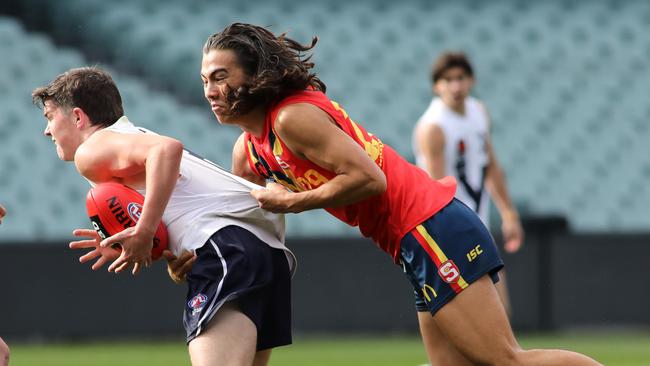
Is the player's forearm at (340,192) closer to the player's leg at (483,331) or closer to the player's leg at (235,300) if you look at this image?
the player's leg at (235,300)

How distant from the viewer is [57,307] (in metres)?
9.63

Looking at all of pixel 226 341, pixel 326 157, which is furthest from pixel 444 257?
pixel 226 341

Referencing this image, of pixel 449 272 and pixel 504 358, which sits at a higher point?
pixel 449 272

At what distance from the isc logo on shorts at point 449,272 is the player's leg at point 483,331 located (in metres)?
0.06

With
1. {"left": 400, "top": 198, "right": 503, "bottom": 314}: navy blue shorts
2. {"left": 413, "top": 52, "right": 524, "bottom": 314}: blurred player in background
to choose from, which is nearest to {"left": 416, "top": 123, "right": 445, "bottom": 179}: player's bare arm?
{"left": 413, "top": 52, "right": 524, "bottom": 314}: blurred player in background

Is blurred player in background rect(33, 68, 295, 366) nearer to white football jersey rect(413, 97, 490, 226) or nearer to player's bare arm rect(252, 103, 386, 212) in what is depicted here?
player's bare arm rect(252, 103, 386, 212)

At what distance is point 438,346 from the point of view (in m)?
4.55

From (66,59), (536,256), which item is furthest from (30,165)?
(536,256)

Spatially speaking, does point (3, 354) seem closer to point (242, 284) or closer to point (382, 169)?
point (242, 284)

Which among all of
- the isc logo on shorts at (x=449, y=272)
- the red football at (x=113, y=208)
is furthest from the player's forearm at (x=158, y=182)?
the isc logo on shorts at (x=449, y=272)

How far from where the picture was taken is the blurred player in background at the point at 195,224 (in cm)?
400

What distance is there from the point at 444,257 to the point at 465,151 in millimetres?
3677

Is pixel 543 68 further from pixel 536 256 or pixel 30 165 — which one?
pixel 30 165

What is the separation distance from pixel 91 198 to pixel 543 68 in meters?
9.40
